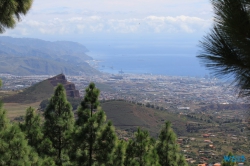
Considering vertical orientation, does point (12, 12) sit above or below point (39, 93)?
above

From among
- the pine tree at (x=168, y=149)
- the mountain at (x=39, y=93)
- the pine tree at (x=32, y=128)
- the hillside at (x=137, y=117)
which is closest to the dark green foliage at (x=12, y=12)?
the pine tree at (x=32, y=128)

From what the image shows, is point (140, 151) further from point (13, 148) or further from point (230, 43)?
point (230, 43)

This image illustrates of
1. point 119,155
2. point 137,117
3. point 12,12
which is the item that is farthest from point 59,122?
point 137,117

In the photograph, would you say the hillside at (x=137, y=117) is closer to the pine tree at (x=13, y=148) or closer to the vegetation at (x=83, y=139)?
the vegetation at (x=83, y=139)

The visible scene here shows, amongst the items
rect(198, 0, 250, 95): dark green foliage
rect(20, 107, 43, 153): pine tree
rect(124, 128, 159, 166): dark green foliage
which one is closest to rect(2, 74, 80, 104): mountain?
rect(20, 107, 43, 153): pine tree

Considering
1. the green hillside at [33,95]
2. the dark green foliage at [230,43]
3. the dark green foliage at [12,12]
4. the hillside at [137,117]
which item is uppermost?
the dark green foliage at [12,12]

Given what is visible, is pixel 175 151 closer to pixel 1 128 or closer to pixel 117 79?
pixel 1 128
